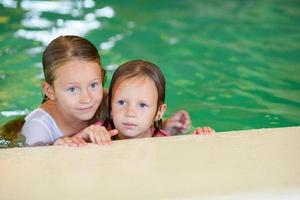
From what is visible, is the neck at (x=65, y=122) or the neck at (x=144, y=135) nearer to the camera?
the neck at (x=144, y=135)

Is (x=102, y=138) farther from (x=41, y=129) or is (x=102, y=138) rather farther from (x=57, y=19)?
(x=57, y=19)

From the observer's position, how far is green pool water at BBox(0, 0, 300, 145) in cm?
502

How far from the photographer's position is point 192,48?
241 inches

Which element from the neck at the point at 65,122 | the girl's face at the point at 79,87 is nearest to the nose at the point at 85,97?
the girl's face at the point at 79,87

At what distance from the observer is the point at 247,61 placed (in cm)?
584

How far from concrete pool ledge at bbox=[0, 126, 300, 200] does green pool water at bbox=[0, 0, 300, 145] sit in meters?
1.93

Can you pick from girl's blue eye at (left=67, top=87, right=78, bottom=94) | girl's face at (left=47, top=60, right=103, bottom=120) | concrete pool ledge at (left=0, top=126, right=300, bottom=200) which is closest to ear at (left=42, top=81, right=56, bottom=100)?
girl's face at (left=47, top=60, right=103, bottom=120)

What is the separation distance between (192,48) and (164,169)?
3673 mm

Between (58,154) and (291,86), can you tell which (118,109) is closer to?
(58,154)

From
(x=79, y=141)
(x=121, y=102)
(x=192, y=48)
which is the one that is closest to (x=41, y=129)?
(x=121, y=102)

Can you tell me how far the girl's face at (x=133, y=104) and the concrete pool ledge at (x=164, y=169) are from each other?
1.18ft

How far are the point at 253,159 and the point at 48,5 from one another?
17.1 feet

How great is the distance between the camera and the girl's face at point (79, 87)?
3.16 metres

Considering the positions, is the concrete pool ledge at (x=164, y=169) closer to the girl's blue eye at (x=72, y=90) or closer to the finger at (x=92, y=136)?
the finger at (x=92, y=136)
